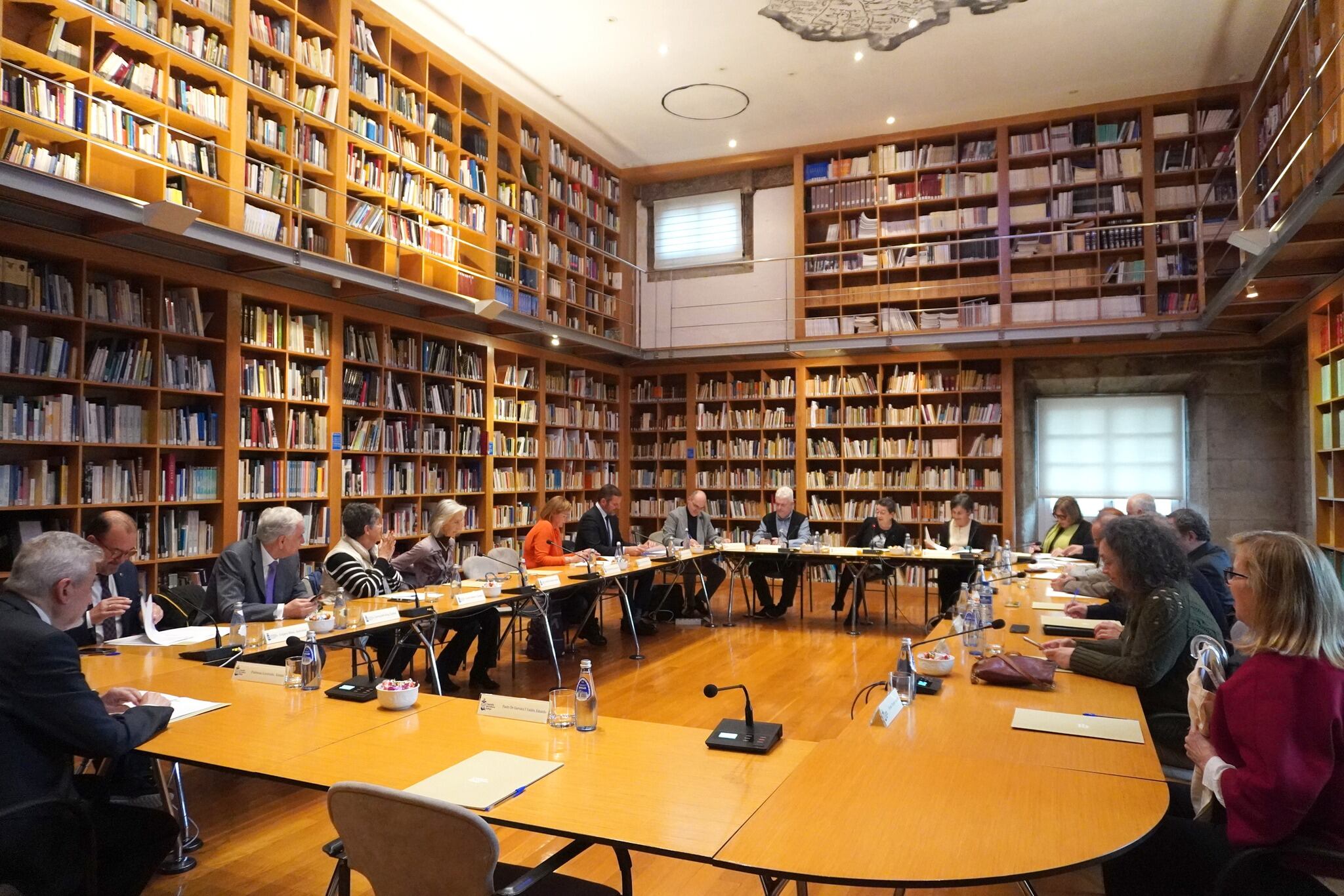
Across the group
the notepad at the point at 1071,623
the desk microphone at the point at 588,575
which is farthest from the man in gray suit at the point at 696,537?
the notepad at the point at 1071,623

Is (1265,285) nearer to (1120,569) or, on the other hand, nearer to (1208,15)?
(1208,15)

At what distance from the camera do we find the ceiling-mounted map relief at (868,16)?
266 inches

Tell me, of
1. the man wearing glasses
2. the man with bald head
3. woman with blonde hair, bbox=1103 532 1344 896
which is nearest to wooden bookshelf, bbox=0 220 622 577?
the man wearing glasses

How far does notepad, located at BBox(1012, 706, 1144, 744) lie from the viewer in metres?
2.11

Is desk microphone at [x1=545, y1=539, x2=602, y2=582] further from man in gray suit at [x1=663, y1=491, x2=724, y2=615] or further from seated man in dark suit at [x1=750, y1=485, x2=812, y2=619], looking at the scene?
seated man in dark suit at [x1=750, y1=485, x2=812, y2=619]

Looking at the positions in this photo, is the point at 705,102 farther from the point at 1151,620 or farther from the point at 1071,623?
the point at 1151,620

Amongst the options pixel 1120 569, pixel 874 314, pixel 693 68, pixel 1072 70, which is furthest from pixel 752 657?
pixel 1072 70

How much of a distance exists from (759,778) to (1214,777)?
95 cm

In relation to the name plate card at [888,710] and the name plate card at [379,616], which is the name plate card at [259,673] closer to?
the name plate card at [379,616]

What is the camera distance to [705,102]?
8.61 m

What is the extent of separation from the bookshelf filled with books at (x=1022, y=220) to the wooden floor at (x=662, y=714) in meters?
3.30

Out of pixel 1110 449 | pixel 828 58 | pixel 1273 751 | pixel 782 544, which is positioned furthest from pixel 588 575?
pixel 1110 449

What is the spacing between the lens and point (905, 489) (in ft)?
30.3

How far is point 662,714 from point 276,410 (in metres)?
3.63
